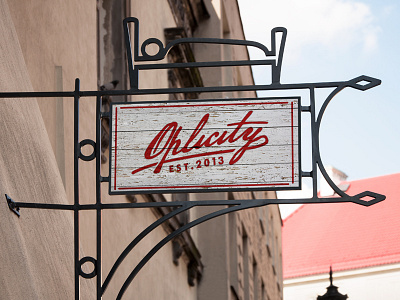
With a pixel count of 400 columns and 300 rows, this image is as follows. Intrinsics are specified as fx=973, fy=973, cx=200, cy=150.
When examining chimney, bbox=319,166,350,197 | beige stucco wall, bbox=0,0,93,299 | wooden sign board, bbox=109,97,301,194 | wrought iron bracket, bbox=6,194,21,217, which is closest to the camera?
beige stucco wall, bbox=0,0,93,299

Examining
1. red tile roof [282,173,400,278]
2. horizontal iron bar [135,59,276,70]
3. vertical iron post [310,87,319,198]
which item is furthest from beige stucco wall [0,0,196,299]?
red tile roof [282,173,400,278]

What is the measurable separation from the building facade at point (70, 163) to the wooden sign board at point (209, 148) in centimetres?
60

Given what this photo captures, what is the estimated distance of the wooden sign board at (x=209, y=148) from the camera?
527 cm

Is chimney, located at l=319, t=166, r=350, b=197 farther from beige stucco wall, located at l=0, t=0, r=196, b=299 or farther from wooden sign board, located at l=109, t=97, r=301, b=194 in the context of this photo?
wooden sign board, located at l=109, t=97, r=301, b=194

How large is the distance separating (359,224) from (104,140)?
3780 centimetres

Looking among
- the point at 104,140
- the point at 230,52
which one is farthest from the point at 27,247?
the point at 230,52

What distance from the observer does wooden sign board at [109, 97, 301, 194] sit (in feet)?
17.3

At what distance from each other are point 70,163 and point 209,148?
8.30ft

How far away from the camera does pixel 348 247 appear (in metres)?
44.0

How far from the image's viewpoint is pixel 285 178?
5.29 meters

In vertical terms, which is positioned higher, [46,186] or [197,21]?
[197,21]

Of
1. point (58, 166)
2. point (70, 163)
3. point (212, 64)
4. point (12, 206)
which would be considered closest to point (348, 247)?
point (70, 163)

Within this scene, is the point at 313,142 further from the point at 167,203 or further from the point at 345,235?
the point at 345,235

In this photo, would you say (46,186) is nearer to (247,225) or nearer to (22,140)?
(22,140)
